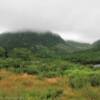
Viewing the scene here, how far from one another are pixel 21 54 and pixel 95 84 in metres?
91.6

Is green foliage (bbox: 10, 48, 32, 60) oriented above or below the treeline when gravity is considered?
above

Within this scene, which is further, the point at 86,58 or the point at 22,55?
the point at 86,58

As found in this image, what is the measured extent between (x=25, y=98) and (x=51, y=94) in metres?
2.20

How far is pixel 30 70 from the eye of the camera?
110 ft

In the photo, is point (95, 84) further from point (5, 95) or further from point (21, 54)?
point (21, 54)

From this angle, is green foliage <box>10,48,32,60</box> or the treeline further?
the treeline

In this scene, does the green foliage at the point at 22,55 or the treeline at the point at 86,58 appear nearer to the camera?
the green foliage at the point at 22,55

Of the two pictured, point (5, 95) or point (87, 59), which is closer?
point (5, 95)

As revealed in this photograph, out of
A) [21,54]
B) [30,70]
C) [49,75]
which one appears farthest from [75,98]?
[21,54]

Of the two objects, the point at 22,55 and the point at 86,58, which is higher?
the point at 22,55

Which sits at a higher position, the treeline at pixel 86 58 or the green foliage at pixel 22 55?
the green foliage at pixel 22 55

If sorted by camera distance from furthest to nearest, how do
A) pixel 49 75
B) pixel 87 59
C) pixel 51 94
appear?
pixel 87 59 → pixel 49 75 → pixel 51 94

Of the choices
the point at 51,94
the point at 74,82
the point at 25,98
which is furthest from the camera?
the point at 74,82

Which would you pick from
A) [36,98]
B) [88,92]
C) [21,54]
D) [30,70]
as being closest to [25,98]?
[36,98]
